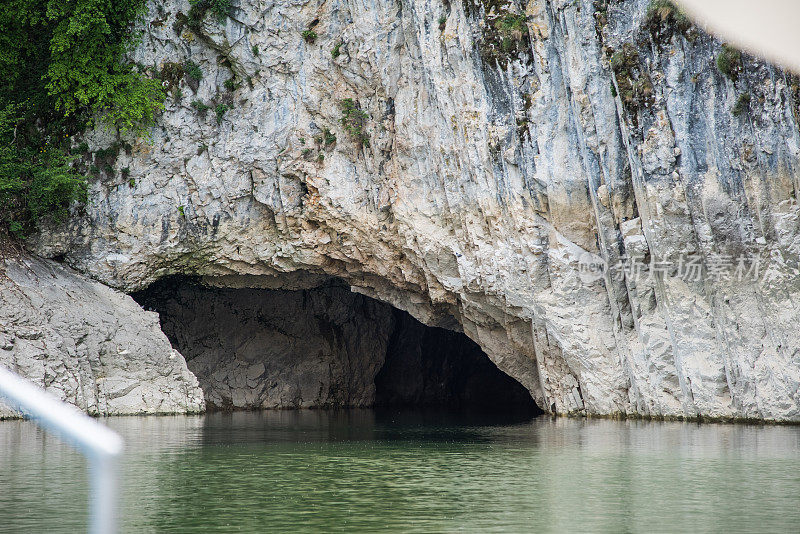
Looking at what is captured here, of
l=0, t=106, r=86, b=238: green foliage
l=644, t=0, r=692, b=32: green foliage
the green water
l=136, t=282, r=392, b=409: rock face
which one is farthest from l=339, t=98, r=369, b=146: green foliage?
the green water

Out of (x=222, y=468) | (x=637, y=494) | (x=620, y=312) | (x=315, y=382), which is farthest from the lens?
(x=315, y=382)

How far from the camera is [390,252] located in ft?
92.5

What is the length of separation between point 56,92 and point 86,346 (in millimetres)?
8235

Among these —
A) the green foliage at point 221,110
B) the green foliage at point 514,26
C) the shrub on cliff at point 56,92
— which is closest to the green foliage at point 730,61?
the green foliage at point 514,26

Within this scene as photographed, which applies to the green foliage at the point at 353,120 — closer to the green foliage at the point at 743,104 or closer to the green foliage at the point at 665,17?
the green foliage at the point at 665,17

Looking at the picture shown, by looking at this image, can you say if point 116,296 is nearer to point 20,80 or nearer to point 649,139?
point 20,80

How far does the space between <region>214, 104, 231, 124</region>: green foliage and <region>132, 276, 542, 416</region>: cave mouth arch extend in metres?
6.42

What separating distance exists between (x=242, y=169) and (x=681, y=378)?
1504cm

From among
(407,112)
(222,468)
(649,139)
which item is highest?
(407,112)

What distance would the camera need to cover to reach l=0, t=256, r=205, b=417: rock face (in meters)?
24.6

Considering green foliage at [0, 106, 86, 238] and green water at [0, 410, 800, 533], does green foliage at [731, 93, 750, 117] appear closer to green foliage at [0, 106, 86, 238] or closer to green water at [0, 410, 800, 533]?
green water at [0, 410, 800, 533]

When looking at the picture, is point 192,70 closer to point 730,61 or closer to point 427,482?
point 730,61

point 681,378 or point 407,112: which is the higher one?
point 407,112

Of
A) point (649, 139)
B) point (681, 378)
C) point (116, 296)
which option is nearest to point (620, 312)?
point (681, 378)
